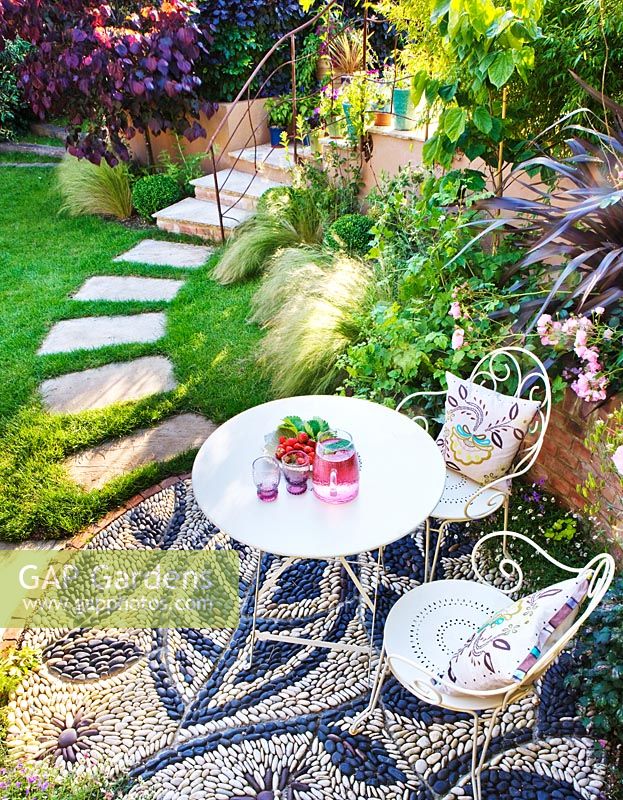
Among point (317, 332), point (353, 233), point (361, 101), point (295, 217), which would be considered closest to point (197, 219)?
point (295, 217)

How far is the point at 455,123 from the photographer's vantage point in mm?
2820

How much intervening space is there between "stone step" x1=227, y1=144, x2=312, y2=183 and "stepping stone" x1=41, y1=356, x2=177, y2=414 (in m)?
2.36

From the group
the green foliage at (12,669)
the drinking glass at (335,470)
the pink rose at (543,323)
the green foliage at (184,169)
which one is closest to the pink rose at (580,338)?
the pink rose at (543,323)

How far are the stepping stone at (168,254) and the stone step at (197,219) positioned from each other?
0.20 metres

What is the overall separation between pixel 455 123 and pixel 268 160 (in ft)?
12.2

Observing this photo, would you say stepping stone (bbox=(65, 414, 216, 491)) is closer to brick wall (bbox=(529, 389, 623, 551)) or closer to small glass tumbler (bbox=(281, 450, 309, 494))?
small glass tumbler (bbox=(281, 450, 309, 494))

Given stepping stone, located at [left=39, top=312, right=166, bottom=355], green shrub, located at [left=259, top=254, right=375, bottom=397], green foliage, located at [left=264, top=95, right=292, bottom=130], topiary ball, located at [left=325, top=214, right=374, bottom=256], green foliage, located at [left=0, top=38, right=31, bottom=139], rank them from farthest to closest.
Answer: green foliage, located at [left=0, top=38, right=31, bottom=139]
green foliage, located at [left=264, top=95, right=292, bottom=130]
topiary ball, located at [left=325, top=214, right=374, bottom=256]
stepping stone, located at [left=39, top=312, right=166, bottom=355]
green shrub, located at [left=259, top=254, right=375, bottom=397]

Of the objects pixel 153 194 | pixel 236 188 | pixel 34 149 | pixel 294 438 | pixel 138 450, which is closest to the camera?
pixel 294 438

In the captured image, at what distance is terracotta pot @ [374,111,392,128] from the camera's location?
4727mm

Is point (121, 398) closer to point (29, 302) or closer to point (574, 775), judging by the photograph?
point (29, 302)

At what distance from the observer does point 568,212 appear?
7.86ft

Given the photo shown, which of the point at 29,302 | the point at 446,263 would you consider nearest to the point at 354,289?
the point at 446,263

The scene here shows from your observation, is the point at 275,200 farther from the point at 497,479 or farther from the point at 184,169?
the point at 497,479

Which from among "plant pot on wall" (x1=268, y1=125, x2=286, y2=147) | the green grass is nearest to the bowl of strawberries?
the green grass
